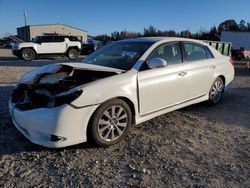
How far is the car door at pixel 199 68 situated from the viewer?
5465 millimetres

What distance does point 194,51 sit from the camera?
5.76 m

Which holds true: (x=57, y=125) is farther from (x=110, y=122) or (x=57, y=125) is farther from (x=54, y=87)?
(x=110, y=122)

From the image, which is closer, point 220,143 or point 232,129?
point 220,143

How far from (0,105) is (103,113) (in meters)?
3.16

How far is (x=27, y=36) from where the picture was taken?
198ft

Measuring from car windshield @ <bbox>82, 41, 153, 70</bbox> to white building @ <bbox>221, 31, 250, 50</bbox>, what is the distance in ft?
103

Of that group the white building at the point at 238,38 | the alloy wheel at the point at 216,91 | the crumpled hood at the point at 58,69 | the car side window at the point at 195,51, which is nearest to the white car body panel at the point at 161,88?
the car side window at the point at 195,51

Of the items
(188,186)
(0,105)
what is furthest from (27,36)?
(188,186)

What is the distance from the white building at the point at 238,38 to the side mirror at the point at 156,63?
104 ft

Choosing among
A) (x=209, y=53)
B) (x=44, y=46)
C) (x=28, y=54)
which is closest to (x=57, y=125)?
(x=209, y=53)

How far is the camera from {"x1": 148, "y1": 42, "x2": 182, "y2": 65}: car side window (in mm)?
4948

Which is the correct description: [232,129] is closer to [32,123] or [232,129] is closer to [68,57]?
[32,123]

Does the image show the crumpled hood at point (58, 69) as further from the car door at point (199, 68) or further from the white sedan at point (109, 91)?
the car door at point (199, 68)

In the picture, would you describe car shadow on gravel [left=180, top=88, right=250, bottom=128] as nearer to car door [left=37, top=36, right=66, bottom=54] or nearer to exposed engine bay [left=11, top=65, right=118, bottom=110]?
exposed engine bay [left=11, top=65, right=118, bottom=110]
